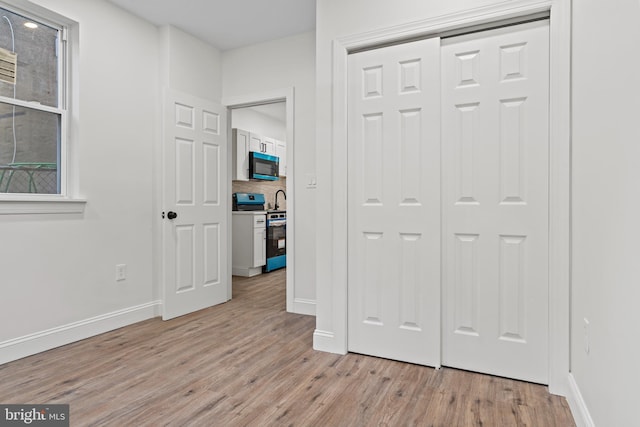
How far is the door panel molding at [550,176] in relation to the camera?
192 cm

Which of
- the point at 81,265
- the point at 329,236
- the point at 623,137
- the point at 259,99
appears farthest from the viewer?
the point at 259,99

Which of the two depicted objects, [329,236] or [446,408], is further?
[329,236]

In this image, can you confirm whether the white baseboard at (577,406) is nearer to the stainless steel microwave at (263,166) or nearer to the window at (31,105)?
the window at (31,105)

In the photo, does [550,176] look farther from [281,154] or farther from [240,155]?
[281,154]

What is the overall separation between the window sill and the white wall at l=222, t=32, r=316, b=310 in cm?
178

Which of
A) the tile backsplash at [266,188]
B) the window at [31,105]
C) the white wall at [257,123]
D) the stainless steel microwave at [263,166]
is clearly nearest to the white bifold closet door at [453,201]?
the window at [31,105]

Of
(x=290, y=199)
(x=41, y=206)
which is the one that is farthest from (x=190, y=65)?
(x=41, y=206)

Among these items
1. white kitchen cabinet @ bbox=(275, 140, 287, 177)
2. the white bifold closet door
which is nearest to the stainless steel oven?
white kitchen cabinet @ bbox=(275, 140, 287, 177)

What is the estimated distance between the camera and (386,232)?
2.39 m

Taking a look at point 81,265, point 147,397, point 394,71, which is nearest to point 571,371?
point 394,71

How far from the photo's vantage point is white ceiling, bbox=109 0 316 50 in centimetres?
304

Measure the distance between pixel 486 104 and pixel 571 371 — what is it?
1479 mm

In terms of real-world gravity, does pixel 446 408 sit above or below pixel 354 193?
below

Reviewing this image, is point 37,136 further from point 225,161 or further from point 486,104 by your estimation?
point 486,104
